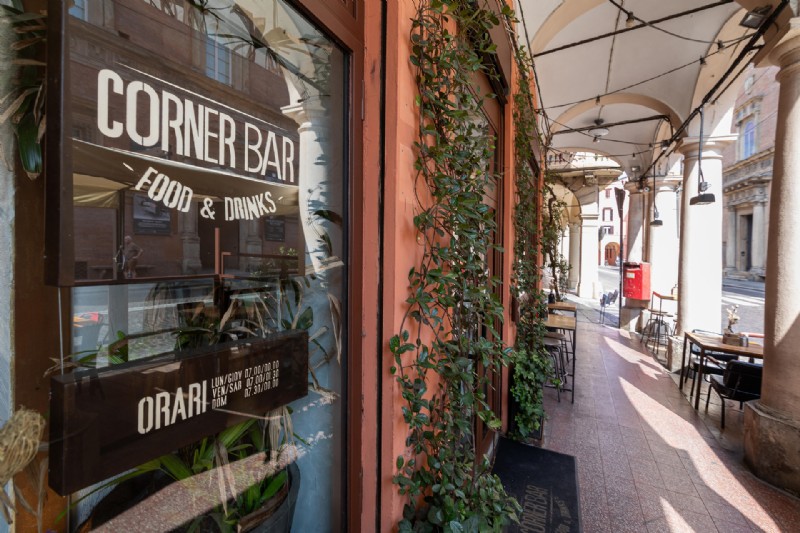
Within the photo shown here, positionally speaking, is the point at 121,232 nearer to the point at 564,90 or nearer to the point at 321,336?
the point at 321,336

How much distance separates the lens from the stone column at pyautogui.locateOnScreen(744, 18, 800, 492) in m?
3.13

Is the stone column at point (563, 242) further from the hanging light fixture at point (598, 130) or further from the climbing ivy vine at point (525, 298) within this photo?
the climbing ivy vine at point (525, 298)

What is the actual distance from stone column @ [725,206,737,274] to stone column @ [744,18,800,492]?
27923 millimetres

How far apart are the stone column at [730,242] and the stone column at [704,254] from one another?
24.8m

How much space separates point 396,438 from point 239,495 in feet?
1.83

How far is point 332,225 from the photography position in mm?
1309

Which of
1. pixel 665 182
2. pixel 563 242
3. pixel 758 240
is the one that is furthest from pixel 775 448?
pixel 758 240

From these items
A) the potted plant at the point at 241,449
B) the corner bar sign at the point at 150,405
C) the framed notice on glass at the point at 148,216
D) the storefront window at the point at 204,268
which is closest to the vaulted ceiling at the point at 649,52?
the storefront window at the point at 204,268

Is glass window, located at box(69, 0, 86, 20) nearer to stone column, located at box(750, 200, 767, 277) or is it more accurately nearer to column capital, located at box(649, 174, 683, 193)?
column capital, located at box(649, 174, 683, 193)

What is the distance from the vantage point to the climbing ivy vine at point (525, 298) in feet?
11.8

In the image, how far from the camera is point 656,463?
3.41m

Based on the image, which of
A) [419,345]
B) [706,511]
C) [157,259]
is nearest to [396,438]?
[419,345]

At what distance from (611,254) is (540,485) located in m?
48.0

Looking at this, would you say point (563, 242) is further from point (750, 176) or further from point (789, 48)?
point (789, 48)
